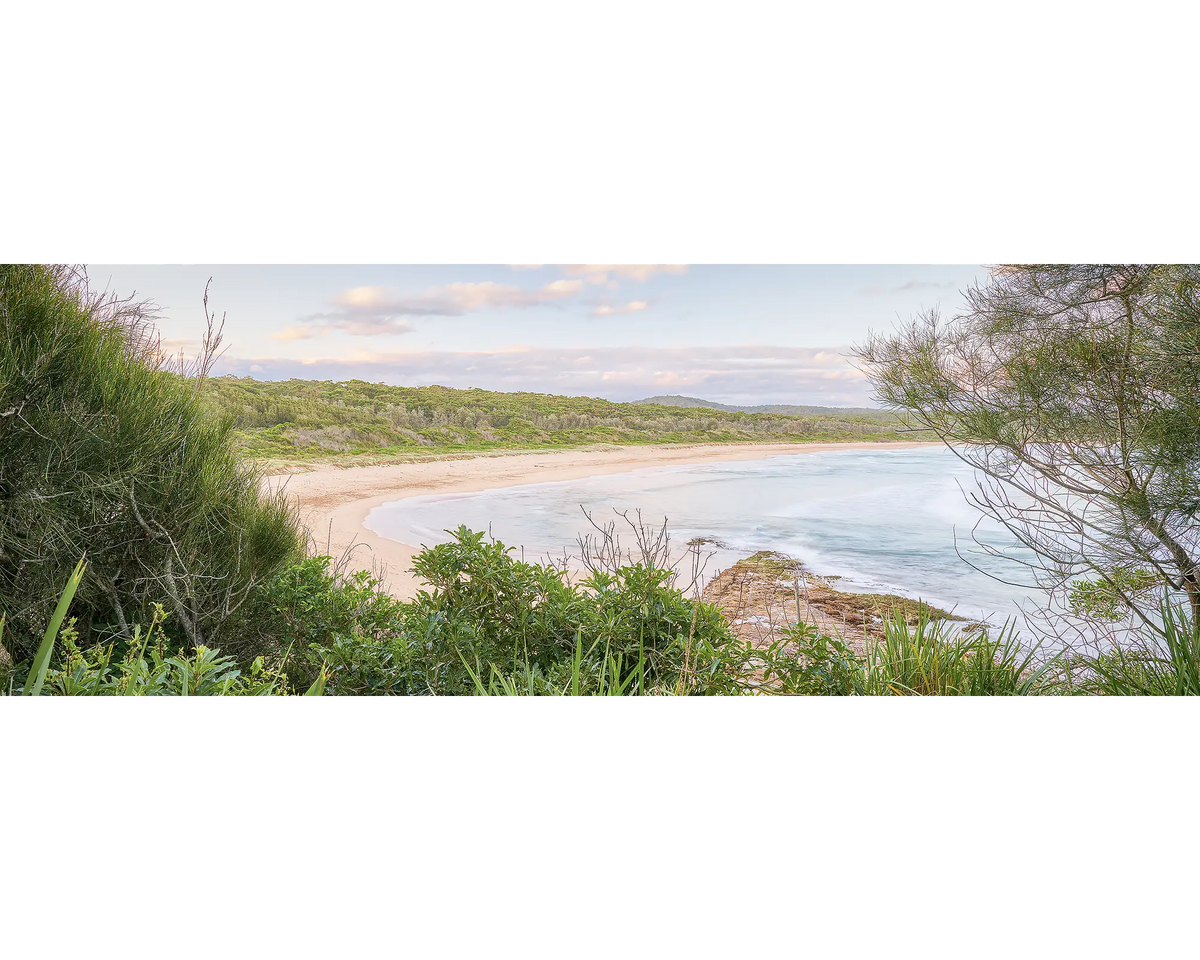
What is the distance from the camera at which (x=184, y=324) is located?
3.56 m

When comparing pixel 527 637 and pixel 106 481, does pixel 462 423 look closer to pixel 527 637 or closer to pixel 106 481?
pixel 106 481

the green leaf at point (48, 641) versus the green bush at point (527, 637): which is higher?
the green leaf at point (48, 641)

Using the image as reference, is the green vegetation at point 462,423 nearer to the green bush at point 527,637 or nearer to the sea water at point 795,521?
the sea water at point 795,521

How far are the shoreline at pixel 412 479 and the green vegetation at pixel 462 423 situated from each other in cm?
93

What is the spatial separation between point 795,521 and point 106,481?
10822 mm

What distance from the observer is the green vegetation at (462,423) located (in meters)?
15.0

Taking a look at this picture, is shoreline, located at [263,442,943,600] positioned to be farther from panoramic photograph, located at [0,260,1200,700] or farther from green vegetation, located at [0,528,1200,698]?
Result: green vegetation, located at [0,528,1200,698]

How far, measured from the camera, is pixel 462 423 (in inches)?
792

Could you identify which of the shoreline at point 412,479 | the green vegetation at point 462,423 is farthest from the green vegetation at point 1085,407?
the green vegetation at point 462,423

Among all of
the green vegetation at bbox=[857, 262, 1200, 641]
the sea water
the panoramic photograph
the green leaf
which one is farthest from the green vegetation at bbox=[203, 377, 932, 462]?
the green leaf
